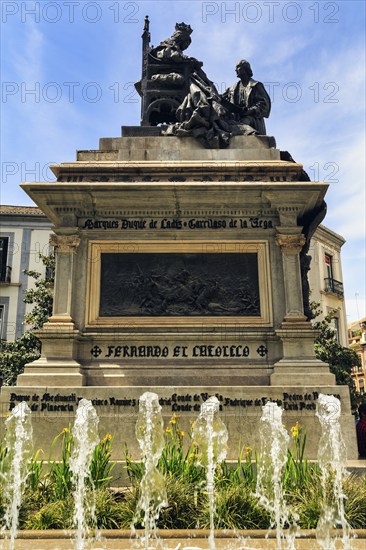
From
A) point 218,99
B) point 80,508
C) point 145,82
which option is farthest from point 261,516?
point 145,82

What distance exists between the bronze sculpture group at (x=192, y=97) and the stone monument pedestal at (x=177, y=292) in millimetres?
1486

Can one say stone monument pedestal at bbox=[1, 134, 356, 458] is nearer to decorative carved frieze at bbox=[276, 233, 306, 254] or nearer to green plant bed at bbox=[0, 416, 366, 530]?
decorative carved frieze at bbox=[276, 233, 306, 254]

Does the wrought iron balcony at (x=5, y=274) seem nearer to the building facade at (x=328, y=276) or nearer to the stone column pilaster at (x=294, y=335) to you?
the building facade at (x=328, y=276)

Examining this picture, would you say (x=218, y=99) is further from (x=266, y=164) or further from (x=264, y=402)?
(x=264, y=402)

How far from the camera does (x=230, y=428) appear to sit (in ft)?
29.0

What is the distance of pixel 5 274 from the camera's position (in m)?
34.5

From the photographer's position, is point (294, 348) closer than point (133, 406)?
No

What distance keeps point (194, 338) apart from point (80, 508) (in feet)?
14.5

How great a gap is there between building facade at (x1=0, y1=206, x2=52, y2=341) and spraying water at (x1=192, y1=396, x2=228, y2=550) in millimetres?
27033

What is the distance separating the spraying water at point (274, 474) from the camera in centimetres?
589

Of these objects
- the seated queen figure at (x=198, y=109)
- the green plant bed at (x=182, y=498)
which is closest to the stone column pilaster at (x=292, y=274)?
the seated queen figure at (x=198, y=109)

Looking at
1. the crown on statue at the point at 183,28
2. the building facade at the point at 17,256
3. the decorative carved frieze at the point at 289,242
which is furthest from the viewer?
the building facade at the point at 17,256

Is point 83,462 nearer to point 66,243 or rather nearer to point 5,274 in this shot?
point 66,243

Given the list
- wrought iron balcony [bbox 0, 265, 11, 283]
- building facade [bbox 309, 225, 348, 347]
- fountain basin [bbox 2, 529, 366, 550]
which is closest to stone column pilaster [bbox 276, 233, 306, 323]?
fountain basin [bbox 2, 529, 366, 550]
